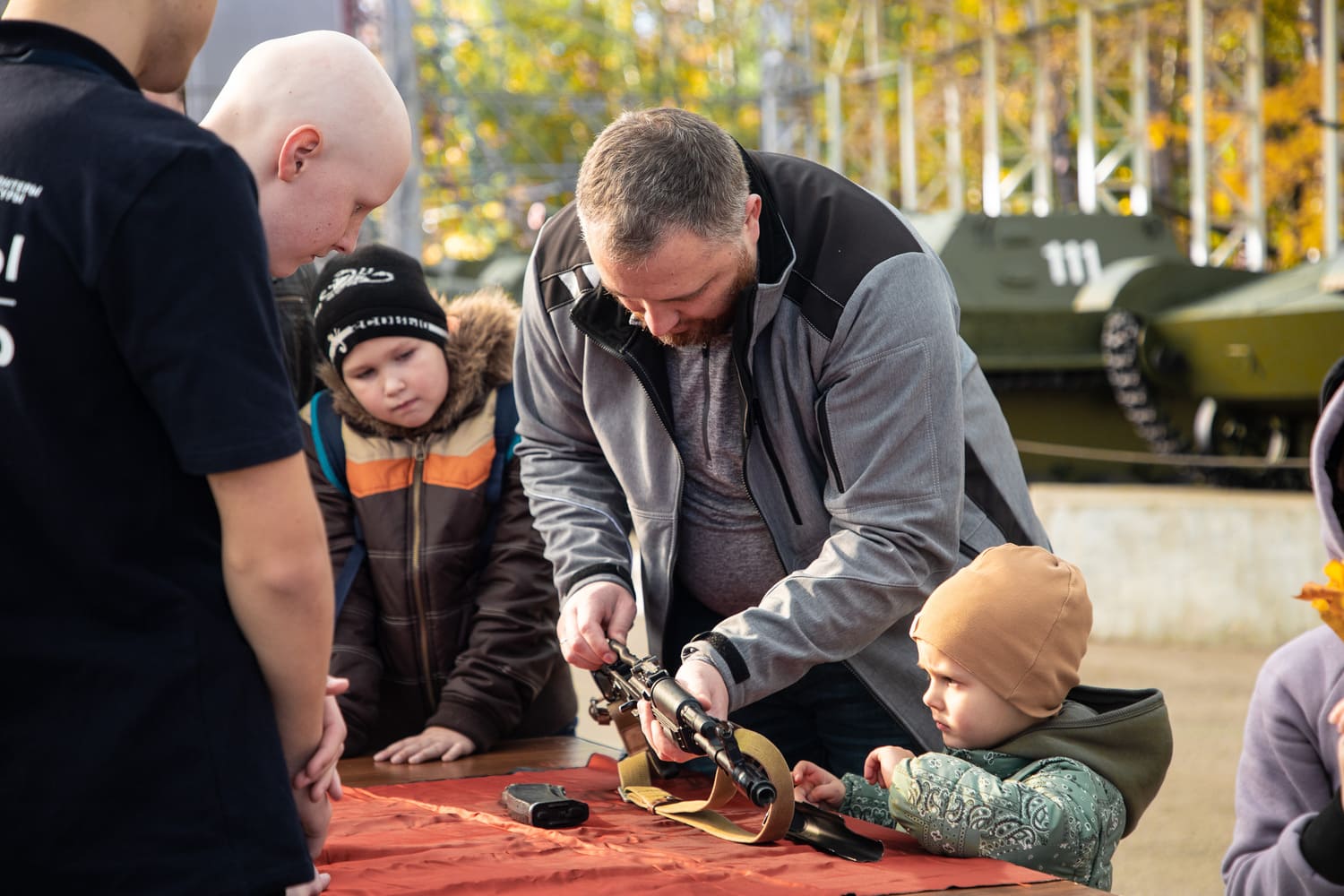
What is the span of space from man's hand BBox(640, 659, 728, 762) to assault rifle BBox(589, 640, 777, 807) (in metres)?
0.02

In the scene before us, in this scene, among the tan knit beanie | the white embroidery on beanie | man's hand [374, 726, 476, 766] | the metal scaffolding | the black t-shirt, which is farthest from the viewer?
the metal scaffolding

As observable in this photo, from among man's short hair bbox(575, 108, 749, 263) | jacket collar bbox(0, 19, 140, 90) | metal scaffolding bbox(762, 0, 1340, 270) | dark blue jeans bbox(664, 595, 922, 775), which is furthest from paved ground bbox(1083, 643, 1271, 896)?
metal scaffolding bbox(762, 0, 1340, 270)

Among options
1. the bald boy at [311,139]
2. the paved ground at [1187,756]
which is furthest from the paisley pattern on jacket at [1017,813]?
the paved ground at [1187,756]

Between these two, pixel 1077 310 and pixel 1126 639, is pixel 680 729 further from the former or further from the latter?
pixel 1077 310

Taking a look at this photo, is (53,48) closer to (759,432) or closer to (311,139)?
(311,139)

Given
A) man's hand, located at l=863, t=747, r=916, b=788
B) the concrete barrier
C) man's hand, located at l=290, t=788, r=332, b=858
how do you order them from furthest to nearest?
the concrete barrier, man's hand, located at l=863, t=747, r=916, b=788, man's hand, located at l=290, t=788, r=332, b=858

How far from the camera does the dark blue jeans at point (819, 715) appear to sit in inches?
97.6

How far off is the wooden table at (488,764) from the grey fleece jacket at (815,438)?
25cm

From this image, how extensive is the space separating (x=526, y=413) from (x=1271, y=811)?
135 cm

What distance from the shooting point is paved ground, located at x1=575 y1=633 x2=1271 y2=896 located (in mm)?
4453

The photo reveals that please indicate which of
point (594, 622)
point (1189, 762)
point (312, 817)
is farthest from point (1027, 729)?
point (1189, 762)

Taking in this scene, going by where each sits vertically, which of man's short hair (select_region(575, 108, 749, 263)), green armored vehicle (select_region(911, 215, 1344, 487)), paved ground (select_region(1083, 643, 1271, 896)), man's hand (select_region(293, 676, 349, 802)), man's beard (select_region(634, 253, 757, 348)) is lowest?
paved ground (select_region(1083, 643, 1271, 896))

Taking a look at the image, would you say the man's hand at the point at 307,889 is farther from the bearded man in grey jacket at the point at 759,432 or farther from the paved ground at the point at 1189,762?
the paved ground at the point at 1189,762

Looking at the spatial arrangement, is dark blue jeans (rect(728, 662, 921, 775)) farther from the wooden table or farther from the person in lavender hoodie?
the person in lavender hoodie
